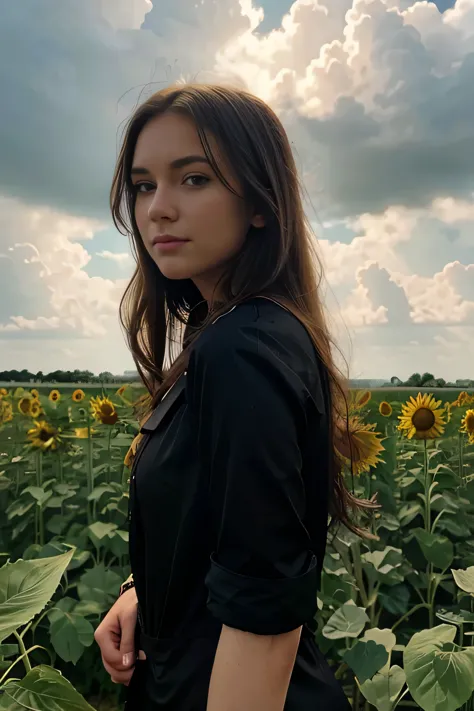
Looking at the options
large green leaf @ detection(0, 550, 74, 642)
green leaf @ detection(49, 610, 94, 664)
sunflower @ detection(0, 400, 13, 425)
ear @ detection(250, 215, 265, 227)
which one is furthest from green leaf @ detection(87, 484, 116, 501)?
ear @ detection(250, 215, 265, 227)

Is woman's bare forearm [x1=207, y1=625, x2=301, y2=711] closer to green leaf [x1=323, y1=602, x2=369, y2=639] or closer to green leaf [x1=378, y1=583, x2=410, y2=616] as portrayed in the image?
green leaf [x1=323, y1=602, x2=369, y2=639]

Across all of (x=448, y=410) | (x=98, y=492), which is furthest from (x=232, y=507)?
(x=448, y=410)

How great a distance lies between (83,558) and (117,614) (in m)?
1.22

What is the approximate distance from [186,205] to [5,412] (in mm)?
2555

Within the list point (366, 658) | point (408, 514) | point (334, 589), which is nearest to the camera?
point (366, 658)

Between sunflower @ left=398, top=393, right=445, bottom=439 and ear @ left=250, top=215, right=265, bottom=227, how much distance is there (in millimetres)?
1617

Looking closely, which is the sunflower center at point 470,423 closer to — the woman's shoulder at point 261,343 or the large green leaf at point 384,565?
the large green leaf at point 384,565

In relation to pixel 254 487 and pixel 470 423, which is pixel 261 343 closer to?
pixel 254 487

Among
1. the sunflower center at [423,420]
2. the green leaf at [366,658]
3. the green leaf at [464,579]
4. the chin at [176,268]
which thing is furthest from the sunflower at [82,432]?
the chin at [176,268]

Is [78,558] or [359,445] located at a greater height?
[359,445]

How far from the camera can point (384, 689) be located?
1.57 meters

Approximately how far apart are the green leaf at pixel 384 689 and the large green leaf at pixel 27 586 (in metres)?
0.90

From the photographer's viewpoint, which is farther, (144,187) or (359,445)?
(359,445)

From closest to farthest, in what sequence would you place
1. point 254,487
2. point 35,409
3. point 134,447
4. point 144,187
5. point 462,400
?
point 254,487 < point 144,187 < point 134,447 < point 35,409 < point 462,400
